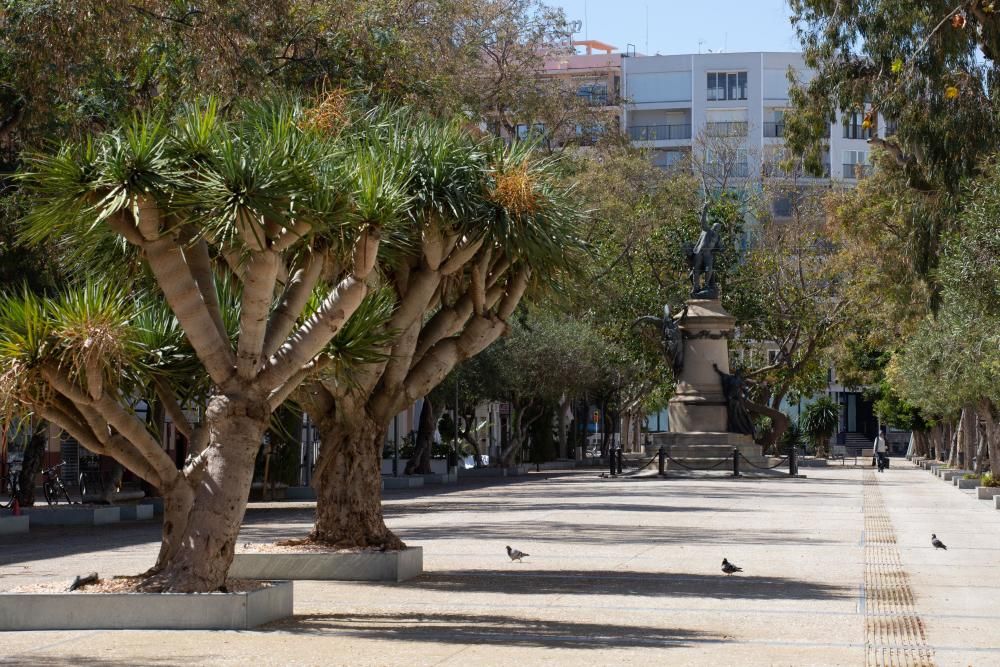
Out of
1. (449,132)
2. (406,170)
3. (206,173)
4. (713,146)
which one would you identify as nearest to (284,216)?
(206,173)

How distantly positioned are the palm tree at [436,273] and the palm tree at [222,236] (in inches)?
75.4

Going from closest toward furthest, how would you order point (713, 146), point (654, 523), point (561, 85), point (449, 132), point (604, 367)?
point (449, 132), point (654, 523), point (561, 85), point (604, 367), point (713, 146)

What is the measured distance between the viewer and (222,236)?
9.95 metres

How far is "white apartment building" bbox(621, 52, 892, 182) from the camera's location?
89000mm

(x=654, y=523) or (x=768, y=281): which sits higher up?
(x=768, y=281)

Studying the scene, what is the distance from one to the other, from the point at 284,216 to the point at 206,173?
70 cm

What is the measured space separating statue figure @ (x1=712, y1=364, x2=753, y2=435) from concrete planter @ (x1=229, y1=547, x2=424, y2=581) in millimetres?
29229

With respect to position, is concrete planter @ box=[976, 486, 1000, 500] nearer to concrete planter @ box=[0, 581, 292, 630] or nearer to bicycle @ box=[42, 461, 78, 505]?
bicycle @ box=[42, 461, 78, 505]

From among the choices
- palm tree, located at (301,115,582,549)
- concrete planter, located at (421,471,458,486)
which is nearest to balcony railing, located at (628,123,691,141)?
concrete planter, located at (421,471,458,486)

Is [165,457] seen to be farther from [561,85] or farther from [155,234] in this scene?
[561,85]

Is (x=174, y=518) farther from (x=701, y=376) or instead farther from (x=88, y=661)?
(x=701, y=376)

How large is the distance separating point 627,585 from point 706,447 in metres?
28.8

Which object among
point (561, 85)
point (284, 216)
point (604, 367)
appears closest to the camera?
point (284, 216)

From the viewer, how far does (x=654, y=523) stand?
22.0 metres
